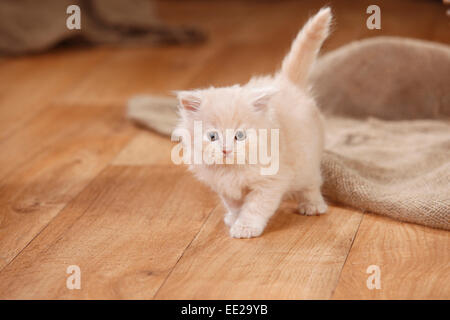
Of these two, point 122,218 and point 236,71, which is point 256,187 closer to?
point 122,218

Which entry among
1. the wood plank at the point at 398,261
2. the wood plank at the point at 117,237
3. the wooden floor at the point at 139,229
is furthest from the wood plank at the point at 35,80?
the wood plank at the point at 398,261

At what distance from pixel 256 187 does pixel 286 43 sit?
6.51ft

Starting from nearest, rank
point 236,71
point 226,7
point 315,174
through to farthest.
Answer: point 315,174 < point 236,71 < point 226,7

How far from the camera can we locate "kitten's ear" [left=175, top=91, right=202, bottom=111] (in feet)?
4.41

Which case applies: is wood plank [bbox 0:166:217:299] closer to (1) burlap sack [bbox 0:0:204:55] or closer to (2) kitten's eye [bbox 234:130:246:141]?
(2) kitten's eye [bbox 234:130:246:141]

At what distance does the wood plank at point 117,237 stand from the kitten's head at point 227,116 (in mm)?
263

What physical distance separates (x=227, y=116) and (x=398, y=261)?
473 millimetres

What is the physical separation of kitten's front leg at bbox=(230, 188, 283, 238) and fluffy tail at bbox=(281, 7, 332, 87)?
348 millimetres

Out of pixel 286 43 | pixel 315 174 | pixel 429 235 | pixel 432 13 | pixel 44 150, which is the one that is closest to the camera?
pixel 429 235

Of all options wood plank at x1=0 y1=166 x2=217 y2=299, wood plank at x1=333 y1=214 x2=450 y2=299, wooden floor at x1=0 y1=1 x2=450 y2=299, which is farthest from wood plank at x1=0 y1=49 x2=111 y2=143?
wood plank at x1=333 y1=214 x2=450 y2=299

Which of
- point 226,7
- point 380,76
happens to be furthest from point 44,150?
point 226,7

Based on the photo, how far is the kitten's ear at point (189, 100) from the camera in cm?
134

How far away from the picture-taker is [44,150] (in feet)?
6.95

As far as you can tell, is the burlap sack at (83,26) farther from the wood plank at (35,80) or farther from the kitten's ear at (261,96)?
the kitten's ear at (261,96)
